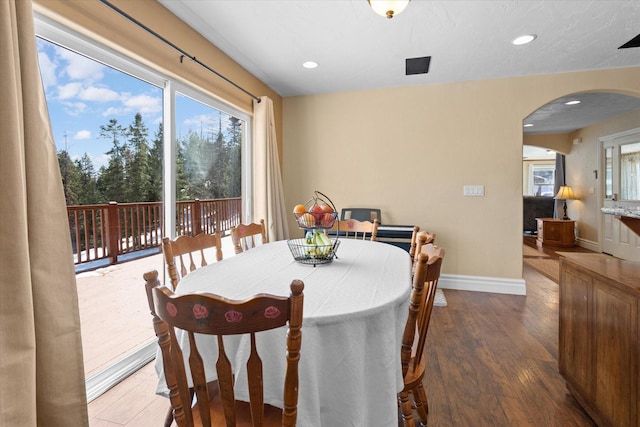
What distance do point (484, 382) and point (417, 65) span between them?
290 cm

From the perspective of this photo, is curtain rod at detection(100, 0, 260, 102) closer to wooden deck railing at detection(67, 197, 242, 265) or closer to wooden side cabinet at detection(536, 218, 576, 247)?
wooden deck railing at detection(67, 197, 242, 265)

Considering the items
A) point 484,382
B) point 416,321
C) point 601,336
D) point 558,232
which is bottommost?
point 484,382

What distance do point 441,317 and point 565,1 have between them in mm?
2603

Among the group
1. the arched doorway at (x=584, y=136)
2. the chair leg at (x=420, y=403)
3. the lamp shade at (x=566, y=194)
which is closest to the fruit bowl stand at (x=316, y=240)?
the chair leg at (x=420, y=403)

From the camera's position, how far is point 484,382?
6.21 feet

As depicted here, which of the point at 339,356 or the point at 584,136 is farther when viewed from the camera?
the point at 584,136

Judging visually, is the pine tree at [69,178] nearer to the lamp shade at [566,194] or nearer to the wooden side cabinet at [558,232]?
the wooden side cabinet at [558,232]

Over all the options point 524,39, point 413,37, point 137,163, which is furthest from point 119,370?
point 524,39

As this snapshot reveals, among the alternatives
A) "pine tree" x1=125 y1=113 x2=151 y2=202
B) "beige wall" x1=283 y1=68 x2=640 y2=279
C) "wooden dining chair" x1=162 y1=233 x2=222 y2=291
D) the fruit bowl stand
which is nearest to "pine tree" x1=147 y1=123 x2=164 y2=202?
"pine tree" x1=125 y1=113 x2=151 y2=202

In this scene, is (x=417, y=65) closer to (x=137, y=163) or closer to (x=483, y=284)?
(x=483, y=284)

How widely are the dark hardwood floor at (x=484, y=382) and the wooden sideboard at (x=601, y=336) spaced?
0.20m

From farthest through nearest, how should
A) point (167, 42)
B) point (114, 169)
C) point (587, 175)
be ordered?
point (587, 175) < point (167, 42) < point (114, 169)

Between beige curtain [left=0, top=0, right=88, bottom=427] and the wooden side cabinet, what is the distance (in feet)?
25.9

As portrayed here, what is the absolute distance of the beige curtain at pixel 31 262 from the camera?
0.97m
